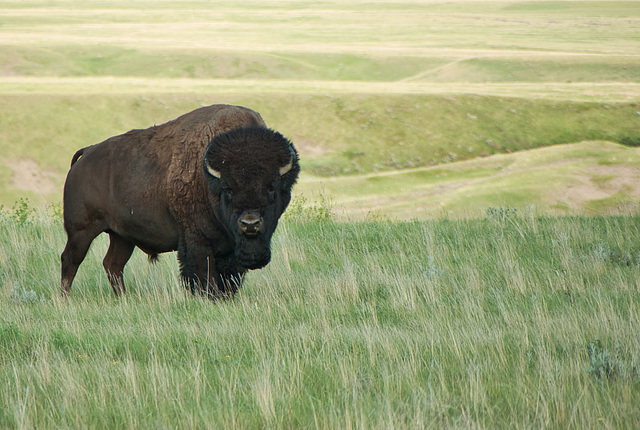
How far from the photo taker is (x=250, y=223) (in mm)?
5504

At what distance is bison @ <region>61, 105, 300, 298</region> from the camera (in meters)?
5.87

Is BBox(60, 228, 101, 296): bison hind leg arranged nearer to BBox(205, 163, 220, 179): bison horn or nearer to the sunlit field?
the sunlit field

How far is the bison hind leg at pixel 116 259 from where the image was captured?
7.36 meters

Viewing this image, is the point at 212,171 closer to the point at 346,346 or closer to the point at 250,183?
the point at 250,183

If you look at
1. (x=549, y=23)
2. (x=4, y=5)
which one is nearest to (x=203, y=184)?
(x=549, y=23)

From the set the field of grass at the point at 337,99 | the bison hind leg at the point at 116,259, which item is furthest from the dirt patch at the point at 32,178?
the bison hind leg at the point at 116,259

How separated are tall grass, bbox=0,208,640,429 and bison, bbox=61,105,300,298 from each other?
42cm

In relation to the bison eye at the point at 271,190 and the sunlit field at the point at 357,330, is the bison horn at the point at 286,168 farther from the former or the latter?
the sunlit field at the point at 357,330

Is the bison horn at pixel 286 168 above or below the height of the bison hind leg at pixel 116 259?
above

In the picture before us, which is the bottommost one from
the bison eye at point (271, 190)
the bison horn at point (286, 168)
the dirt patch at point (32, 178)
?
the dirt patch at point (32, 178)

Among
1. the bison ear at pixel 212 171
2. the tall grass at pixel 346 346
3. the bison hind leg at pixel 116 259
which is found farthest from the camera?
the bison hind leg at pixel 116 259

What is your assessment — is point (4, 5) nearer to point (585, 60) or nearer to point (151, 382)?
point (585, 60)

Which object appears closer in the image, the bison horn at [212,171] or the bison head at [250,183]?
the bison head at [250,183]

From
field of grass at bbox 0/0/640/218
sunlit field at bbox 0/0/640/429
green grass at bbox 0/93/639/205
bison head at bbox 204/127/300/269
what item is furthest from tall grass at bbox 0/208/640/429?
green grass at bbox 0/93/639/205
